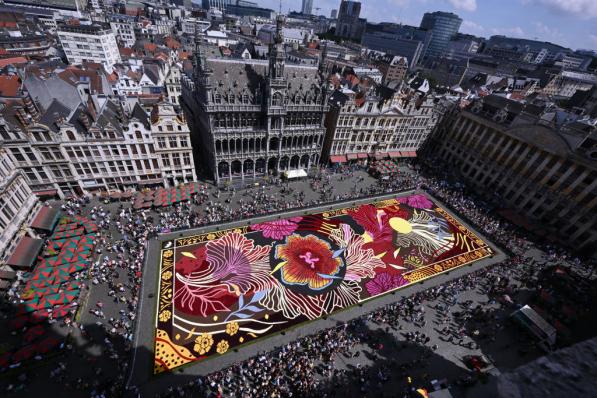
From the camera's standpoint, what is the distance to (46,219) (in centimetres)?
4166

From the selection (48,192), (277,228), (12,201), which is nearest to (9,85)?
(48,192)

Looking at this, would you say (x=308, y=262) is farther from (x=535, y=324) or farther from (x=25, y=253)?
(x=25, y=253)

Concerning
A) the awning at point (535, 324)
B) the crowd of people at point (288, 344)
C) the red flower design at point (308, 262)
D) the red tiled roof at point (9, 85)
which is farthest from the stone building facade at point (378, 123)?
the red tiled roof at point (9, 85)

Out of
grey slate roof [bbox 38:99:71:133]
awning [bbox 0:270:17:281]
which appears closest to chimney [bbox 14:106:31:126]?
grey slate roof [bbox 38:99:71:133]

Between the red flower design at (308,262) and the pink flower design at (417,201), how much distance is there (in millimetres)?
26977

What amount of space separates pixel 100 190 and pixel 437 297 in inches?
2570

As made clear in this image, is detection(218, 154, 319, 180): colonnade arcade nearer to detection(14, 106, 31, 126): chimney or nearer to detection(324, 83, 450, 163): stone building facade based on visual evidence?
detection(324, 83, 450, 163): stone building facade

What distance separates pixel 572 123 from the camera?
53781 mm

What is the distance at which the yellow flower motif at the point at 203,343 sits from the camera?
31156mm

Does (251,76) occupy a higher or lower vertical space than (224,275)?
higher

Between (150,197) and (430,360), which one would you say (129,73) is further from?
(430,360)

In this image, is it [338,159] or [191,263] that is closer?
[191,263]

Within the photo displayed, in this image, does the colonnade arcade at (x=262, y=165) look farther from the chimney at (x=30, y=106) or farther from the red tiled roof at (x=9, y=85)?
the red tiled roof at (x=9, y=85)

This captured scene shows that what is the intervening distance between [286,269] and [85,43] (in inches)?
4628
